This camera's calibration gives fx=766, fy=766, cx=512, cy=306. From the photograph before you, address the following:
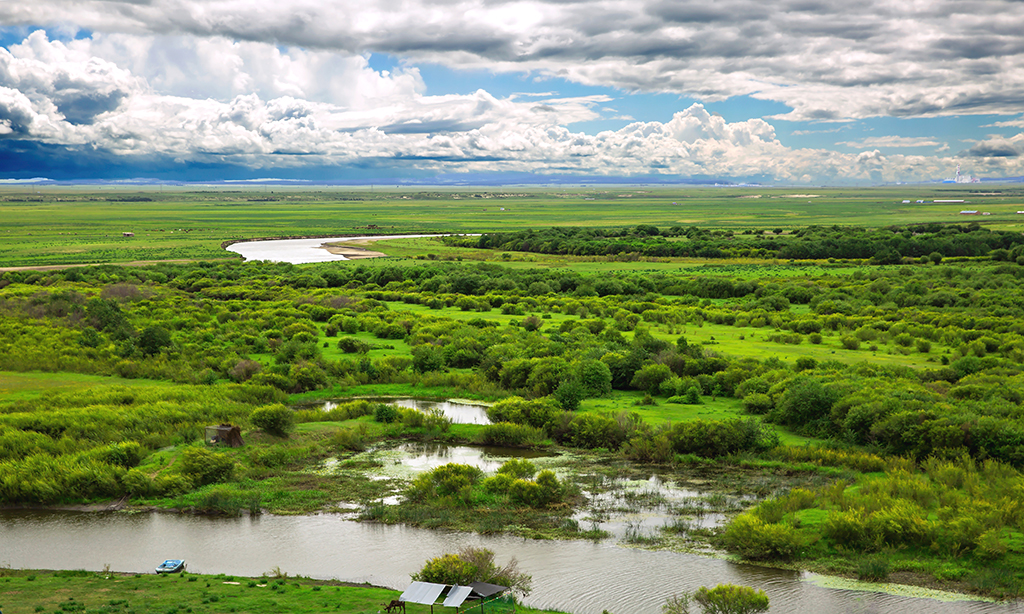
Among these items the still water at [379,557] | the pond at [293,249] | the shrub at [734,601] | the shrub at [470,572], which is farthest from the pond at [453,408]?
the pond at [293,249]

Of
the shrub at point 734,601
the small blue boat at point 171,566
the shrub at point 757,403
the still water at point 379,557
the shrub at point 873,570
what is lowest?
the still water at point 379,557

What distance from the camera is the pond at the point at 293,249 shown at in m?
123

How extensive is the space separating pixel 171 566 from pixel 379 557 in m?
5.50

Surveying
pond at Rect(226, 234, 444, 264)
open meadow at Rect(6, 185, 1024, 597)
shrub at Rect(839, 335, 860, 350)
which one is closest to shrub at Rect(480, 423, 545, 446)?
open meadow at Rect(6, 185, 1024, 597)

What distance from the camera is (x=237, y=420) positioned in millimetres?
33375

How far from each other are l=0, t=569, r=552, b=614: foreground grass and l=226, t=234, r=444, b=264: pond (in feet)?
322

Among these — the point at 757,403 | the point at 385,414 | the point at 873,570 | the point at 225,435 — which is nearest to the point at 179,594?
the point at 225,435

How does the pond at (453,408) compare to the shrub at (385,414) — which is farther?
the pond at (453,408)

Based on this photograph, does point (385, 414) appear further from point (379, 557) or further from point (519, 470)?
point (379, 557)

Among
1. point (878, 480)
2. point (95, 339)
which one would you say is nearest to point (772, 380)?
point (878, 480)

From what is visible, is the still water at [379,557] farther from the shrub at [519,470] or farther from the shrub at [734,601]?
the shrub at [519,470]

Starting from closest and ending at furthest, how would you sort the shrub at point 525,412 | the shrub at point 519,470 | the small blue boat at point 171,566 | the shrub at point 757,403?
1. the small blue boat at point 171,566
2. the shrub at point 519,470
3. the shrub at point 525,412
4. the shrub at point 757,403

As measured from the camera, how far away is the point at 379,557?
21922mm

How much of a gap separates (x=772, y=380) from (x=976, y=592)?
59.9 ft
